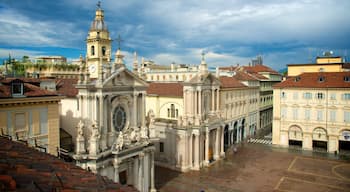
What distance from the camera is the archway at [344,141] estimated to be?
51.6 metres

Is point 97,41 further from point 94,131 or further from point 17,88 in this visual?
point 17,88

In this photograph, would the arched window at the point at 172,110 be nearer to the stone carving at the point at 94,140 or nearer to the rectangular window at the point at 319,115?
the stone carving at the point at 94,140

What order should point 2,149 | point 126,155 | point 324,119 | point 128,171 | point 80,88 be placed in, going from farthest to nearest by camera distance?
point 324,119
point 128,171
point 126,155
point 80,88
point 2,149

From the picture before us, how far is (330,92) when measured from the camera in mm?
52281

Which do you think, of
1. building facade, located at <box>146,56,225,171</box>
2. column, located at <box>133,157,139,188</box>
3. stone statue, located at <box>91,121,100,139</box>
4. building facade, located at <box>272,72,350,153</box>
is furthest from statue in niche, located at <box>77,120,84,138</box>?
building facade, located at <box>272,72,350,153</box>

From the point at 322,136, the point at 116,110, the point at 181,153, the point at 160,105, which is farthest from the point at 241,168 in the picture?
the point at 116,110

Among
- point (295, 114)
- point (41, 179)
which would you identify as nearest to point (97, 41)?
point (295, 114)

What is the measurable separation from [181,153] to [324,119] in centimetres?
2903

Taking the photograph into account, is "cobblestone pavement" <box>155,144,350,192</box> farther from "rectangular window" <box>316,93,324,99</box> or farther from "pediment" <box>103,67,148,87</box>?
"pediment" <box>103,67,148,87</box>

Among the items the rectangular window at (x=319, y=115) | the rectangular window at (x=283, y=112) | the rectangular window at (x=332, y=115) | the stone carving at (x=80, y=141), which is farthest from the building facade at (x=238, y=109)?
the stone carving at (x=80, y=141)

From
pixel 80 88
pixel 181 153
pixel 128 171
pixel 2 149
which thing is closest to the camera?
pixel 2 149

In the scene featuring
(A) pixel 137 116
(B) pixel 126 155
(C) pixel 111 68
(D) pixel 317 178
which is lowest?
(D) pixel 317 178

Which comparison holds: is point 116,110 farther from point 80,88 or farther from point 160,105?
point 160,105

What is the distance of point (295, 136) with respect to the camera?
5653cm
